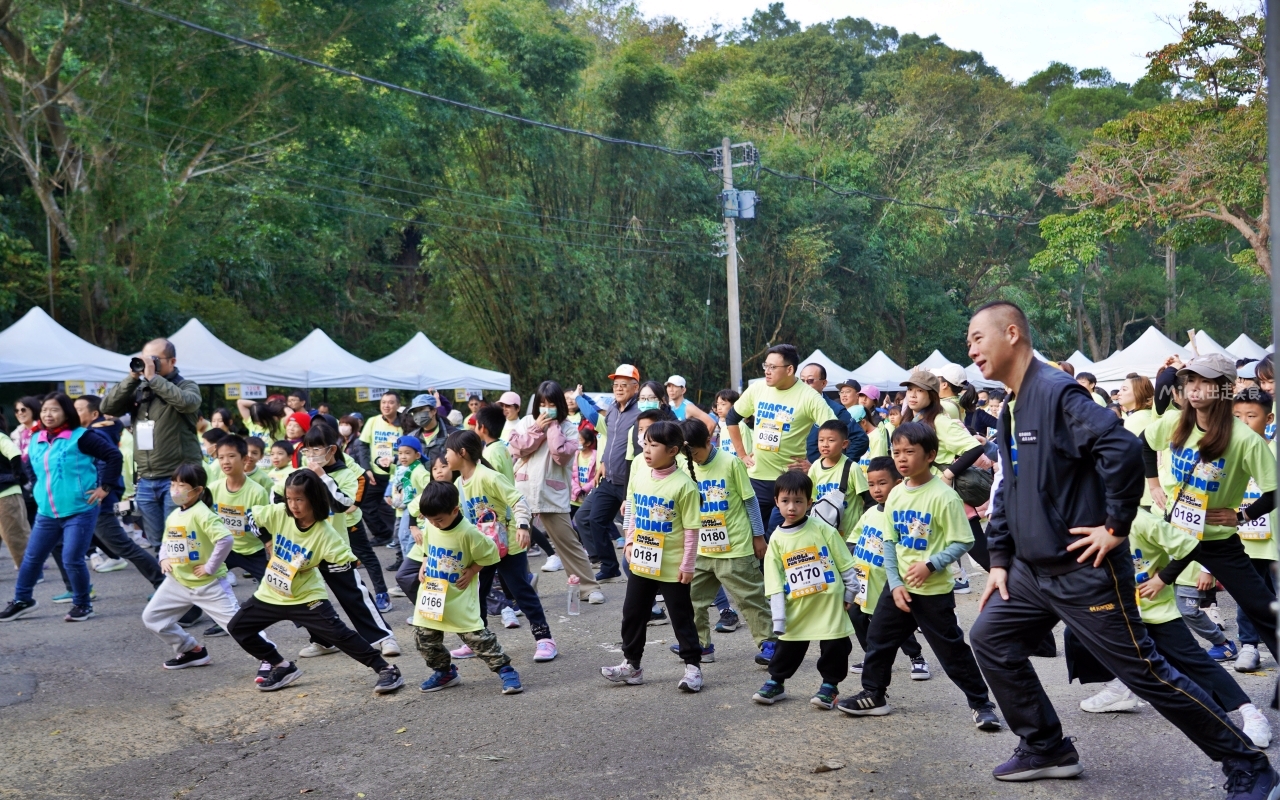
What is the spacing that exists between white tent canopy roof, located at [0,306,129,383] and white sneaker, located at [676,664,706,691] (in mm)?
11909

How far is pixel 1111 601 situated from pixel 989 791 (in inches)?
38.2

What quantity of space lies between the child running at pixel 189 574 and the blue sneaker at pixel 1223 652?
228 inches

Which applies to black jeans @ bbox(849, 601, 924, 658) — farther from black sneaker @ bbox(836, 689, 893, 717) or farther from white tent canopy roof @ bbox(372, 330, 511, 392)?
white tent canopy roof @ bbox(372, 330, 511, 392)

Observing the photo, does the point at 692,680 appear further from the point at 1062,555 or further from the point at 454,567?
→ the point at 1062,555

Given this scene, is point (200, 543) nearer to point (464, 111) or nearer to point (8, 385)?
point (8, 385)

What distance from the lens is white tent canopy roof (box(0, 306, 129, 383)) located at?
15016 mm

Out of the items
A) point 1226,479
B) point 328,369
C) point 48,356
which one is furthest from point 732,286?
point 1226,479

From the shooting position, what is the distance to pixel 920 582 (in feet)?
17.5

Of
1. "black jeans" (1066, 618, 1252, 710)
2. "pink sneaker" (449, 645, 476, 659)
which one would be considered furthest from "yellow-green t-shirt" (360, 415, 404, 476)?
"black jeans" (1066, 618, 1252, 710)

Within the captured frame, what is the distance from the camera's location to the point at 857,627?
6363 mm

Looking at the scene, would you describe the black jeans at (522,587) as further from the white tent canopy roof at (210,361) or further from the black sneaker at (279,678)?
the white tent canopy roof at (210,361)

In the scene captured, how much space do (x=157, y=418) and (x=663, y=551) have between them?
4.78 meters

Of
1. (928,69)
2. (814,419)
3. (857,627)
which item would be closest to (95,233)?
(814,419)

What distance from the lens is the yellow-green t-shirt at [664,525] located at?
636 centimetres
